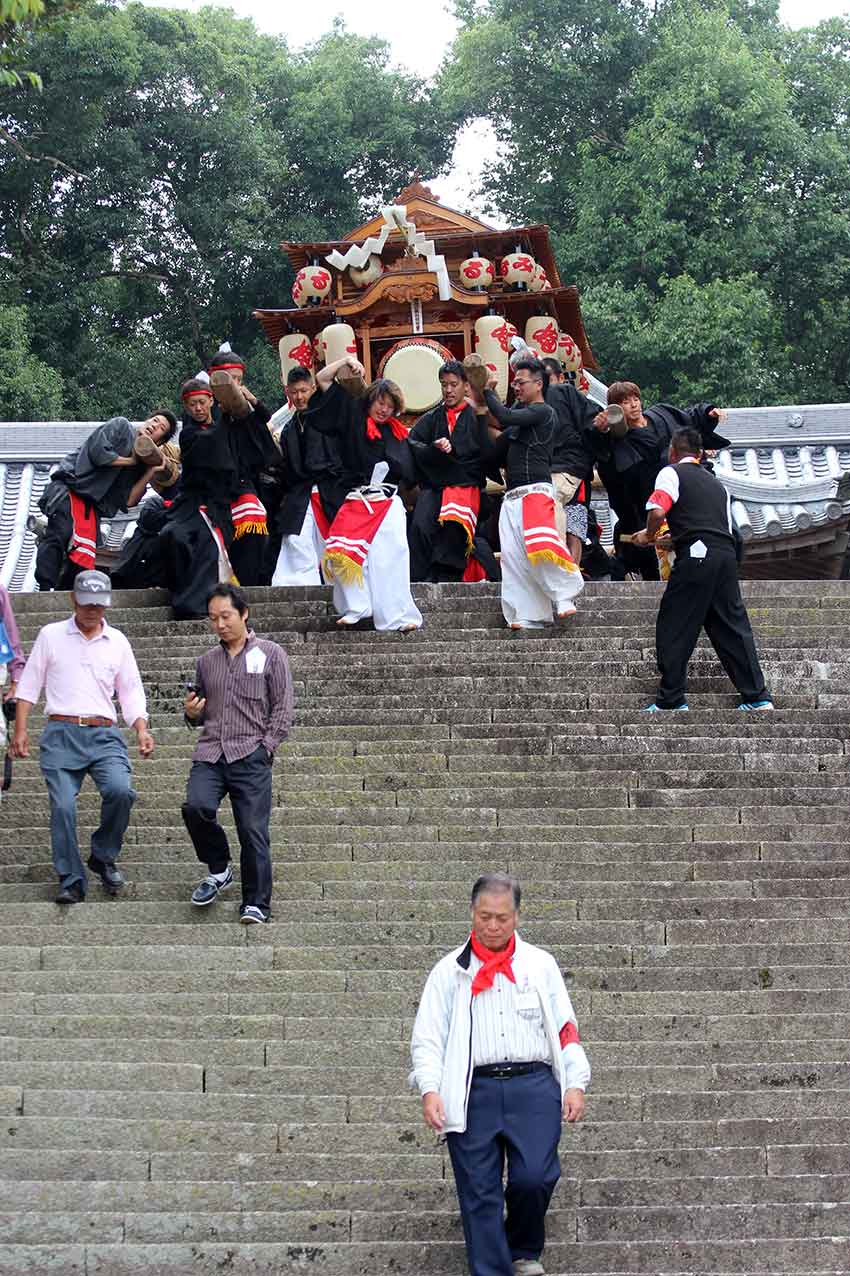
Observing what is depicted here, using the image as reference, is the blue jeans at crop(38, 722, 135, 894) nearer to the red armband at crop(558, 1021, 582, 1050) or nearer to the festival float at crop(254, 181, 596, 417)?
the red armband at crop(558, 1021, 582, 1050)

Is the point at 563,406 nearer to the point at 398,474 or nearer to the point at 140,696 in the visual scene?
the point at 398,474

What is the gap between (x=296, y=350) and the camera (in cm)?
1762

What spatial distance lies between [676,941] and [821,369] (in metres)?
23.4

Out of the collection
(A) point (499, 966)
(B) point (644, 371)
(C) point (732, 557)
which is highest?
(B) point (644, 371)

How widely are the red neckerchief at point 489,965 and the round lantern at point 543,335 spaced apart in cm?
1257

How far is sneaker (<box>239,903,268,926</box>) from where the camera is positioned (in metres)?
7.75

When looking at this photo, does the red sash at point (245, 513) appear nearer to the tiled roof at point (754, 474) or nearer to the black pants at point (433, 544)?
the black pants at point (433, 544)

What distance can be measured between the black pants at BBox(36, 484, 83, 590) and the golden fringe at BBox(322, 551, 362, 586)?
1945mm

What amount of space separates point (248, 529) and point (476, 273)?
5787mm

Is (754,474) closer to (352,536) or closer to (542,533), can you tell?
(542,533)

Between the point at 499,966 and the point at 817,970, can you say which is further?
the point at 817,970

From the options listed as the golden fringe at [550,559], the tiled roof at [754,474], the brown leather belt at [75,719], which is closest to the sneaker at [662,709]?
the golden fringe at [550,559]

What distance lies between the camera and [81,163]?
3000 cm

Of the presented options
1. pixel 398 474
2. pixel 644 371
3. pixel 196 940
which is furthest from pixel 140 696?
pixel 644 371
